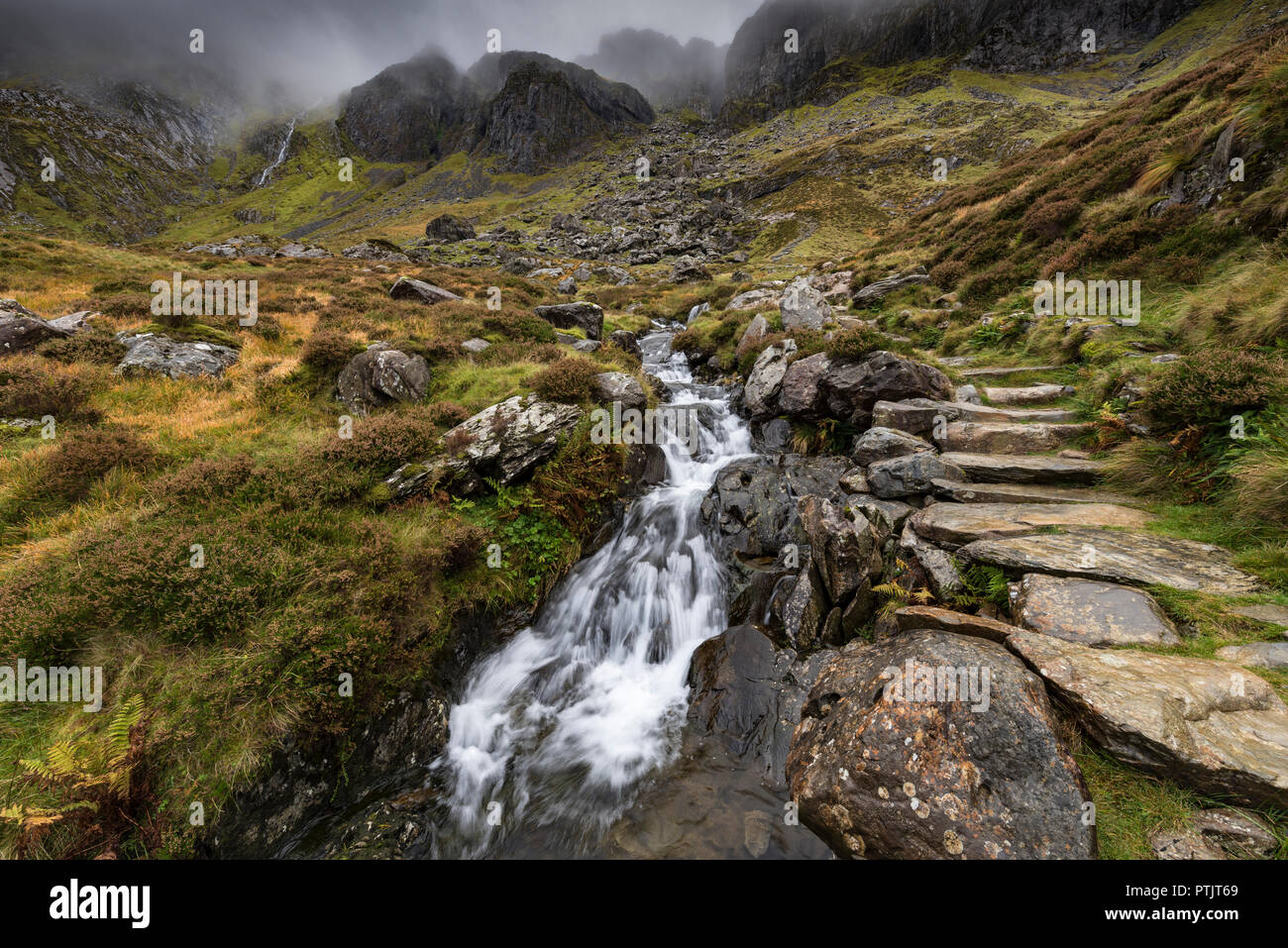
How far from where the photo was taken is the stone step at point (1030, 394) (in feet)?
33.1

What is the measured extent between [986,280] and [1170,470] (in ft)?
44.2

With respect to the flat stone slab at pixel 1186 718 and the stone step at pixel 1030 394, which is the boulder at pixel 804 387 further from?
the flat stone slab at pixel 1186 718

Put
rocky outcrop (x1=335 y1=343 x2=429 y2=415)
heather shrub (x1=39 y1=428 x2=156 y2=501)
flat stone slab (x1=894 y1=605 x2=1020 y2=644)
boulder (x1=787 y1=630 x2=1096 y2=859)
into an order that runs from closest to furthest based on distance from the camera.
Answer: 1. boulder (x1=787 y1=630 x2=1096 y2=859)
2. flat stone slab (x1=894 y1=605 x2=1020 y2=644)
3. heather shrub (x1=39 y1=428 x2=156 y2=501)
4. rocky outcrop (x1=335 y1=343 x2=429 y2=415)

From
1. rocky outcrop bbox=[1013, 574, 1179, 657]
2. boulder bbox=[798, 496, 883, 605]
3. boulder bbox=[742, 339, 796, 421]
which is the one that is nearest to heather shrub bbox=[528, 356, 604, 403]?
boulder bbox=[742, 339, 796, 421]

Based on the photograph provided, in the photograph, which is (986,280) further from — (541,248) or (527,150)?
(527,150)

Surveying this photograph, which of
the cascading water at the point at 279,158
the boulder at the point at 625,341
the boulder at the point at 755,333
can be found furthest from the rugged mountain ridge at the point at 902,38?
the cascading water at the point at 279,158

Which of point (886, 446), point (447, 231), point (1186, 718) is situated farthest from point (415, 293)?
point (447, 231)

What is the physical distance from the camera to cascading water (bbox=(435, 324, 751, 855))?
641cm

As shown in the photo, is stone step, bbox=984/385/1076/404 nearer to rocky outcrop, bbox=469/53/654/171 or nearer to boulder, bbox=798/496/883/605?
boulder, bbox=798/496/883/605

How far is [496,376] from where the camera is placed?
1300 cm

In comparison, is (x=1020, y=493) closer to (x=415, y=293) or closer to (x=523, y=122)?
(x=415, y=293)

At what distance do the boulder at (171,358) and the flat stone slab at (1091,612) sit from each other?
62.9 ft

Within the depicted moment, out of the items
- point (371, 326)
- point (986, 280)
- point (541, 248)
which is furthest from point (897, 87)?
point (371, 326)

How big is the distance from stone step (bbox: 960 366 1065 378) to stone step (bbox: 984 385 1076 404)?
1059mm
